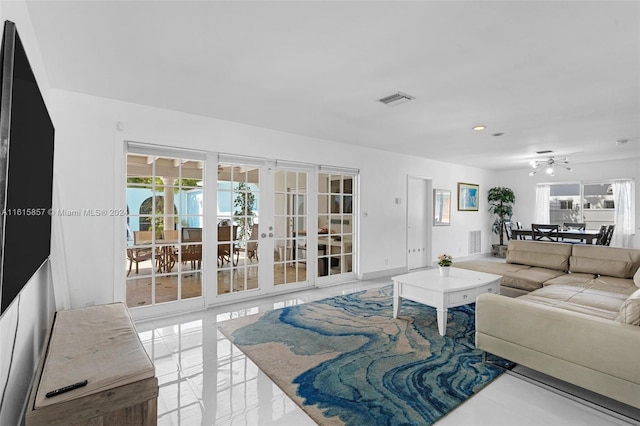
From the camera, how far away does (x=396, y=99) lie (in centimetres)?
329

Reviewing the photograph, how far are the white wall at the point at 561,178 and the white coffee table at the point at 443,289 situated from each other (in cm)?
588

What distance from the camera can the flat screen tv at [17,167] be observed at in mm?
1105

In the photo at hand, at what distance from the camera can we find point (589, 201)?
7602 mm

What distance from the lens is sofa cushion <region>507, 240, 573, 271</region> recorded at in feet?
13.9

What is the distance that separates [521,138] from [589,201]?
4296 mm

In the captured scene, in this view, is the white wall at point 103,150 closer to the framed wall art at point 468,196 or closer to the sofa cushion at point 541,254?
the sofa cushion at point 541,254

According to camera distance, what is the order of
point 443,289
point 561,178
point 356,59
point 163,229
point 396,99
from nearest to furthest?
point 356,59, point 443,289, point 396,99, point 163,229, point 561,178

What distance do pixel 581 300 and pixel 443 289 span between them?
3.81ft

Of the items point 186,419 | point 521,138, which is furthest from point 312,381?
point 521,138

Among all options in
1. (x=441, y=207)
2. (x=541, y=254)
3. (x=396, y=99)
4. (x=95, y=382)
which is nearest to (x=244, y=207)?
(x=396, y=99)

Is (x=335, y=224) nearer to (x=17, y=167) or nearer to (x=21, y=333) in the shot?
(x=21, y=333)

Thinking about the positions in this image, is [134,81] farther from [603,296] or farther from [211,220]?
[603,296]

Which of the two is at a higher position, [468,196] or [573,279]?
[468,196]

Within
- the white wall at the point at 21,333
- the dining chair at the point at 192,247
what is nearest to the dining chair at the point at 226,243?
the dining chair at the point at 192,247
